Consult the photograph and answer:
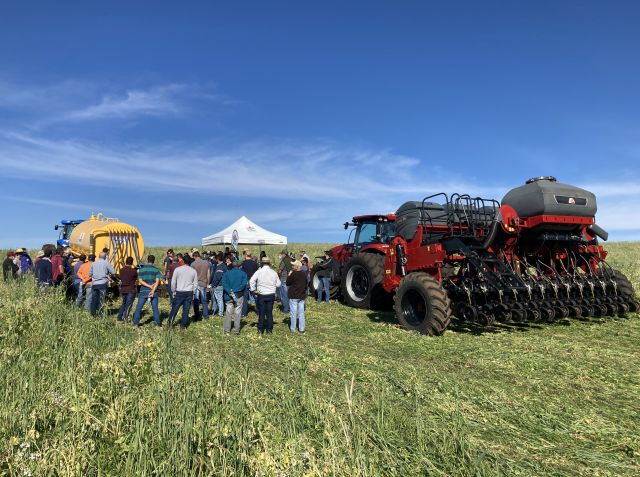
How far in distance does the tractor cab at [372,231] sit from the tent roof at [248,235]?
2601 centimetres

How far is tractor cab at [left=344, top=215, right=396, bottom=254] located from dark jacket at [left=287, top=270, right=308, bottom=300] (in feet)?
11.7

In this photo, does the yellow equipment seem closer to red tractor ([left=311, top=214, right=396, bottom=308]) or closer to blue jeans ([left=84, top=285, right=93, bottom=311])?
blue jeans ([left=84, top=285, right=93, bottom=311])

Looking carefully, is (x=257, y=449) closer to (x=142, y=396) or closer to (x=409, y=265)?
(x=142, y=396)

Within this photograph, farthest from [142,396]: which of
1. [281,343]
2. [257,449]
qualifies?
[281,343]

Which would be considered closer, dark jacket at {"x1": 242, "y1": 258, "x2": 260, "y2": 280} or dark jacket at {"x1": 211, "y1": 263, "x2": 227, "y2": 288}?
dark jacket at {"x1": 211, "y1": 263, "x2": 227, "y2": 288}

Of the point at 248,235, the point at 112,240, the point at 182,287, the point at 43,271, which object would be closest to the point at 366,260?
the point at 182,287

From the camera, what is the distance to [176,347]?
277 inches

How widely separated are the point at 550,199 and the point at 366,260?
5130 millimetres

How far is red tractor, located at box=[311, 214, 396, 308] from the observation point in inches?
510

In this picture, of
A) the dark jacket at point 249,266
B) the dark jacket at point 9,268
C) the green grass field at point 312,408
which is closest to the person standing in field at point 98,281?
the green grass field at point 312,408

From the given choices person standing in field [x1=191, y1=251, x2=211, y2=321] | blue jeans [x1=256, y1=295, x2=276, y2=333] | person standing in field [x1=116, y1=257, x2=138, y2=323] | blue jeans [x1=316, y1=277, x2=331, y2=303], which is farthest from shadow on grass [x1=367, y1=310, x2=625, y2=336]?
person standing in field [x1=116, y1=257, x2=138, y2=323]

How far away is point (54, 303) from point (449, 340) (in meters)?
8.43

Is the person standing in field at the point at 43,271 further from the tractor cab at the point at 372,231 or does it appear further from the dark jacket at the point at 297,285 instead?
the tractor cab at the point at 372,231

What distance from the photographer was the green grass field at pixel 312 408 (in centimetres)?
339
